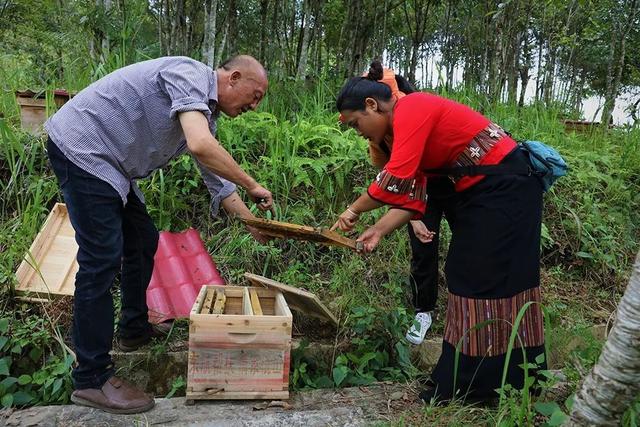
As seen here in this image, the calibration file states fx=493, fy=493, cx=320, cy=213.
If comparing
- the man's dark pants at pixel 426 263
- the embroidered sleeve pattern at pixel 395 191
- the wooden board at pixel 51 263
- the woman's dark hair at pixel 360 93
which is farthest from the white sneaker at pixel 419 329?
the wooden board at pixel 51 263

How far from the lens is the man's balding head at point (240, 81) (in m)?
2.43

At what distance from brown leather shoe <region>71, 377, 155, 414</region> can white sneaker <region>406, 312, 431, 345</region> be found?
1627 millimetres

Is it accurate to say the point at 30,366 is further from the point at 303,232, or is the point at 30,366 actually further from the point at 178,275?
the point at 303,232

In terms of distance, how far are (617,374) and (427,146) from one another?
1.30m

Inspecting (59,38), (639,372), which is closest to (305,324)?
(639,372)

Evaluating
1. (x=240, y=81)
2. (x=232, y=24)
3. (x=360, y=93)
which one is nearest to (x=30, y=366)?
(x=240, y=81)

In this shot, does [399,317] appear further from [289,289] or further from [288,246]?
[288,246]

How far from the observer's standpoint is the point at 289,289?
288 cm

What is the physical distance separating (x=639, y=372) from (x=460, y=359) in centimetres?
106

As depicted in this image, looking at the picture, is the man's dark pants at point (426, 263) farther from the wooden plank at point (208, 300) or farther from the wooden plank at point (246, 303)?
the wooden plank at point (208, 300)

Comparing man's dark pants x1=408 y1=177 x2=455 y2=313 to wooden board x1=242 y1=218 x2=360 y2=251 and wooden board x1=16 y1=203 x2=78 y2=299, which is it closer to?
wooden board x1=242 y1=218 x2=360 y2=251

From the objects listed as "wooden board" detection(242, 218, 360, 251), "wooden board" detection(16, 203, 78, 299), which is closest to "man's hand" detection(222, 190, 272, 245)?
"wooden board" detection(242, 218, 360, 251)

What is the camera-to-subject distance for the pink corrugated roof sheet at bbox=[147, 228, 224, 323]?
3.23 meters

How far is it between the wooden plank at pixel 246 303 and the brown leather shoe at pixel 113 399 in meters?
0.65
